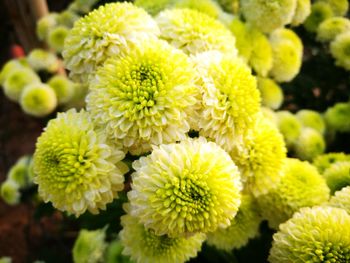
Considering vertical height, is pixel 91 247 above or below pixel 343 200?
below

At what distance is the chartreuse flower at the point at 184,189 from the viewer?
0.49m

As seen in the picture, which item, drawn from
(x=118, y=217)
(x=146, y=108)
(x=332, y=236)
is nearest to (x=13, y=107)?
(x=118, y=217)

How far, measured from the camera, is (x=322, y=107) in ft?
3.98

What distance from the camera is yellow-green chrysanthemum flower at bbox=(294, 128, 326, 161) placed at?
0.95m

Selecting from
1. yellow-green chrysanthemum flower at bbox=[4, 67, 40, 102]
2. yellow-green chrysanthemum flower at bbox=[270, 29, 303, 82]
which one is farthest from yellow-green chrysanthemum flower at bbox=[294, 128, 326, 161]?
yellow-green chrysanthemum flower at bbox=[4, 67, 40, 102]

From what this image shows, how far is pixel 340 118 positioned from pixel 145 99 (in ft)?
2.22

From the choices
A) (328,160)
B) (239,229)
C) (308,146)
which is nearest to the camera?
(239,229)

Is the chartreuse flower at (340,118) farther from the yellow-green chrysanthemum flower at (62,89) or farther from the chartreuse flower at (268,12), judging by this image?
the yellow-green chrysanthemum flower at (62,89)

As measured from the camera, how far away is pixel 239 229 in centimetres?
73

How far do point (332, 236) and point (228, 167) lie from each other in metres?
0.17

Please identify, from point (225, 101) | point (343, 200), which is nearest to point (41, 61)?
point (225, 101)

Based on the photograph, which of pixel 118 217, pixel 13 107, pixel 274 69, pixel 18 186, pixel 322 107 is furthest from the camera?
pixel 13 107

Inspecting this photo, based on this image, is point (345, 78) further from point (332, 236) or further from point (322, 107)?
point (332, 236)

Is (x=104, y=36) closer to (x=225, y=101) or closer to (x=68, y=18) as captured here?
(x=225, y=101)
